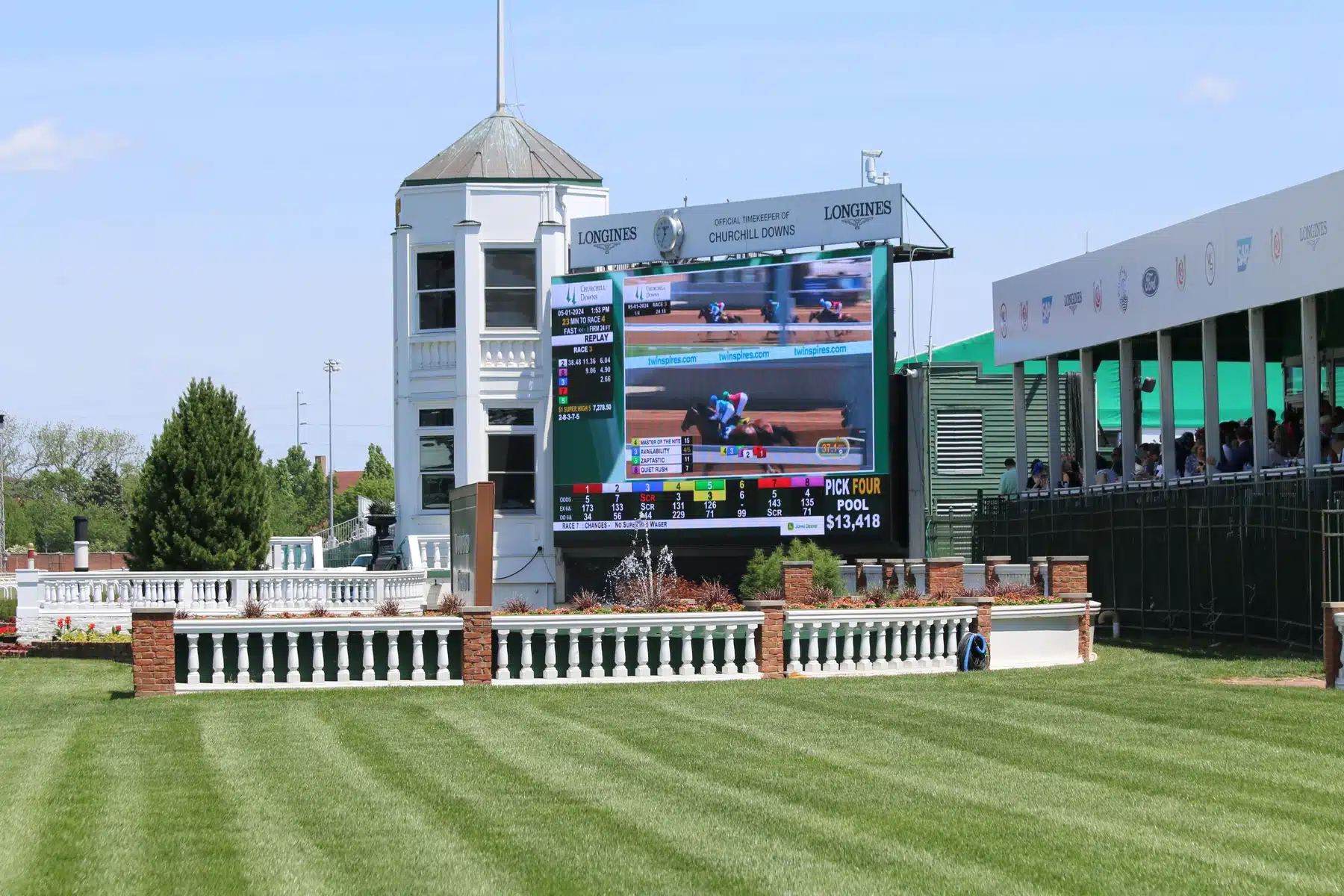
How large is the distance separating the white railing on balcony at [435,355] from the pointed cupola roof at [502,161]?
342 centimetres

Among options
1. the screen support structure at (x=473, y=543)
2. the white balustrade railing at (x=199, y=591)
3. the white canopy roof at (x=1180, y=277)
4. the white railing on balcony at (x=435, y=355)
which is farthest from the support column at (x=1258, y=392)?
the white railing on balcony at (x=435, y=355)

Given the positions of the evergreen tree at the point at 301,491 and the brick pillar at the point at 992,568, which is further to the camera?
the evergreen tree at the point at 301,491

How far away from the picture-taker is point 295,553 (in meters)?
38.6

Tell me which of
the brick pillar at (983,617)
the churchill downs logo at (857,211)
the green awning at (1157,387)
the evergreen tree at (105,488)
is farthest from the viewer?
the evergreen tree at (105,488)

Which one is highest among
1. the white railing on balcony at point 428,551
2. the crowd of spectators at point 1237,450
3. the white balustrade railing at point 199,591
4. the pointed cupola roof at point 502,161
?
the pointed cupola roof at point 502,161

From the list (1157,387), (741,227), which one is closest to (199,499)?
(741,227)

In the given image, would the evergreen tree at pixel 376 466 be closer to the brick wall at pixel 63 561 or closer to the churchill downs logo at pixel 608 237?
the brick wall at pixel 63 561

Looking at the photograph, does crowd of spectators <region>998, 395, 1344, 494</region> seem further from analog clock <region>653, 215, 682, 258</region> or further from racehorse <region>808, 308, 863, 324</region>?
analog clock <region>653, 215, 682, 258</region>

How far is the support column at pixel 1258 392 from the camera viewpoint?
26.9 metres

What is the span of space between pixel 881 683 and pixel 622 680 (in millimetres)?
2926

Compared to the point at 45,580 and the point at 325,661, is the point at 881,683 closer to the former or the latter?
the point at 325,661

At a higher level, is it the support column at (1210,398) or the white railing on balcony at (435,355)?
the white railing on balcony at (435,355)

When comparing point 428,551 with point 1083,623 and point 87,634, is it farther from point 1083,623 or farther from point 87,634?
point 1083,623

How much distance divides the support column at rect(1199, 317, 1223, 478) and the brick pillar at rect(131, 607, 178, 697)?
16.9 m
